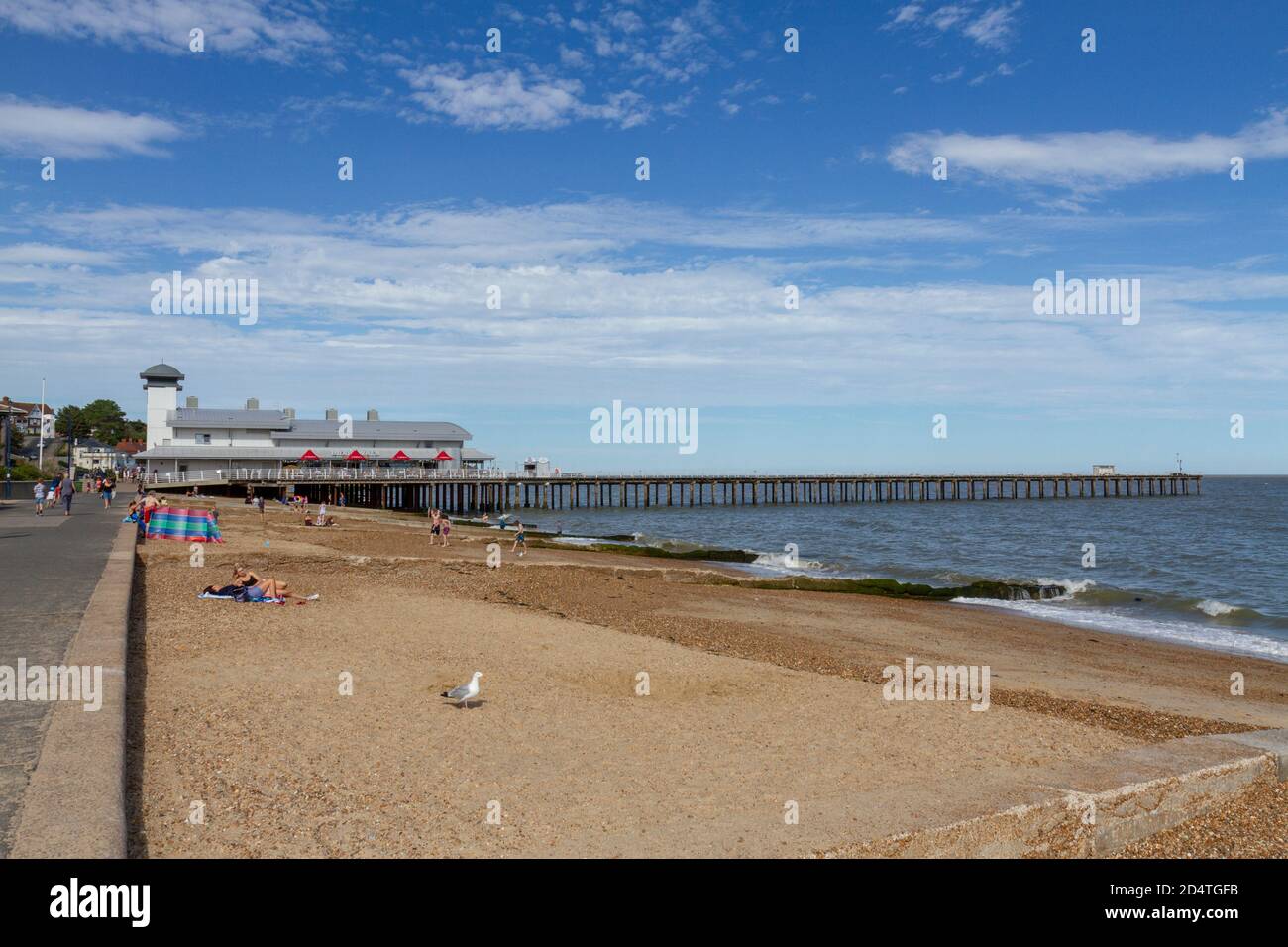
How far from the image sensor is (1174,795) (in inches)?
256

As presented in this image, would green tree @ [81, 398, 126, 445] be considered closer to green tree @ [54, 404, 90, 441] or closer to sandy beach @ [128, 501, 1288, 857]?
green tree @ [54, 404, 90, 441]

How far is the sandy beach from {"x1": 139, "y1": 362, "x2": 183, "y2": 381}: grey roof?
51715 mm

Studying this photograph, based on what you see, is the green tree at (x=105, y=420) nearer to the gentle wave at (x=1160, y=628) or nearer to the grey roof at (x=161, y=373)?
the grey roof at (x=161, y=373)

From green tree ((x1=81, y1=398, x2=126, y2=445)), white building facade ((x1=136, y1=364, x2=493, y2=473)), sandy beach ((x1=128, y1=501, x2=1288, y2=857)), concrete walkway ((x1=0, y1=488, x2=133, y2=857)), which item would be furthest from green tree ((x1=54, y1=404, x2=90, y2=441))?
sandy beach ((x1=128, y1=501, x2=1288, y2=857))

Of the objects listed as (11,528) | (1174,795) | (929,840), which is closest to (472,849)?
(929,840)

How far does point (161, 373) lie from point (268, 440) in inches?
342

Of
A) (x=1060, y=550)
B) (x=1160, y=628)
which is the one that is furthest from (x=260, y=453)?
(x=1160, y=628)

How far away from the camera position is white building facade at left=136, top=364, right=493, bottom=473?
6128 centimetres

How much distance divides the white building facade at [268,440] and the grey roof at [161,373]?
7cm

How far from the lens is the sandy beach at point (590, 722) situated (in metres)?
6.04

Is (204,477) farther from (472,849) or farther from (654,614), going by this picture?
(472,849)

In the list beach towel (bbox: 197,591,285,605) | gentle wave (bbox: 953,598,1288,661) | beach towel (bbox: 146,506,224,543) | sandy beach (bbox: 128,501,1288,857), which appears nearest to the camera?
sandy beach (bbox: 128,501,1288,857)

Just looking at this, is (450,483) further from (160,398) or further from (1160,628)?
(1160,628)
